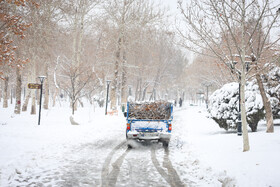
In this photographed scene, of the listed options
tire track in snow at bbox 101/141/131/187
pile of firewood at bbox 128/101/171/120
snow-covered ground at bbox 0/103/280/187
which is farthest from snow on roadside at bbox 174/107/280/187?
tire track in snow at bbox 101/141/131/187

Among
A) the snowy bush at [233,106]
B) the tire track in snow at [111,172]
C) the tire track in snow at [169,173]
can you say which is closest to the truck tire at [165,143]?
the tire track in snow at [169,173]

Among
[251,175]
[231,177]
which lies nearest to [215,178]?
[231,177]

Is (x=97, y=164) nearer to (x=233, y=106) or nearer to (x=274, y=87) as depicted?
(x=233, y=106)

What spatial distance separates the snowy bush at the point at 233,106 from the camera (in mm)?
12844

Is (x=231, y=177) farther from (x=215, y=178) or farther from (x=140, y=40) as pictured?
(x=140, y=40)

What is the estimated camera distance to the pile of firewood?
11.5 meters

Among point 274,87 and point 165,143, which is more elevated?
point 274,87

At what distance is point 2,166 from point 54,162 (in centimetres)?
150

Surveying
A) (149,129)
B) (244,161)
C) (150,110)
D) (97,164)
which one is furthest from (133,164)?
(150,110)

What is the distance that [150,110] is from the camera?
37.9 ft

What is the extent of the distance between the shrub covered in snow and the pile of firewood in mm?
6386

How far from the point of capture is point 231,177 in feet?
19.3

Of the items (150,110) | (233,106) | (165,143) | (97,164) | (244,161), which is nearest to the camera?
(244,161)

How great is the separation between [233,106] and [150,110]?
16.4ft
